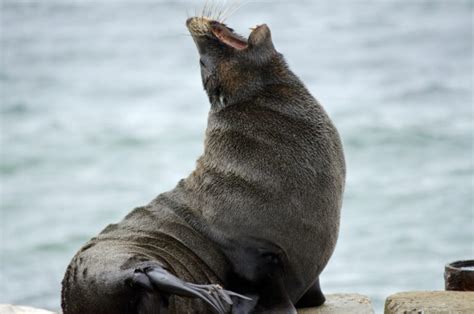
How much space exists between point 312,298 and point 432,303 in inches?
31.0

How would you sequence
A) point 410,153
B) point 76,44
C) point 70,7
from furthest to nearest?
1. point 70,7
2. point 76,44
3. point 410,153

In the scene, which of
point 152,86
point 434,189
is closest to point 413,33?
point 152,86

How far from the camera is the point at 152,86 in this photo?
21391 mm

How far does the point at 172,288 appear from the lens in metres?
4.70

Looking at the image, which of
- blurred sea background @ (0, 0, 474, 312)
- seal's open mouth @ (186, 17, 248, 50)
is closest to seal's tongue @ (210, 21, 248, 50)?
seal's open mouth @ (186, 17, 248, 50)

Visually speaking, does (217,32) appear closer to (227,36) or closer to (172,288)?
(227,36)

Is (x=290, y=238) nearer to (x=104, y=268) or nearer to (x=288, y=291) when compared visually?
(x=288, y=291)

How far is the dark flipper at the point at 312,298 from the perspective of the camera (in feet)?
19.4

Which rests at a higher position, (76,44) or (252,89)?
(76,44)

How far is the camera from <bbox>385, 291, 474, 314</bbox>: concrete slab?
207 inches

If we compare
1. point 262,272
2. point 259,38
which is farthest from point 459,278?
point 259,38

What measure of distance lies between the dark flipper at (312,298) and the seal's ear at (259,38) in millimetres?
1223

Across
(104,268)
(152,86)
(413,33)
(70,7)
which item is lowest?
(104,268)

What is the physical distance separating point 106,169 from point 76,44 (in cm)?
1002
